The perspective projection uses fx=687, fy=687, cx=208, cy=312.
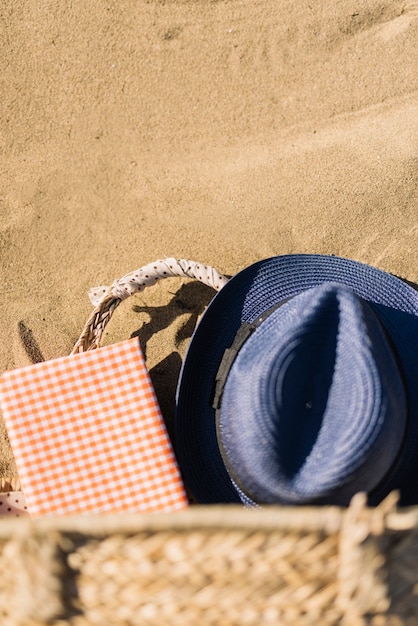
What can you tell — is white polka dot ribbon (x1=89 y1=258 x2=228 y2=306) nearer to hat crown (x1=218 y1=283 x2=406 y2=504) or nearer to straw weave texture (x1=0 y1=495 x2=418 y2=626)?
hat crown (x1=218 y1=283 x2=406 y2=504)

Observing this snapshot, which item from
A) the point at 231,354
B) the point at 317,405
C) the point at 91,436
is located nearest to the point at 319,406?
the point at 317,405

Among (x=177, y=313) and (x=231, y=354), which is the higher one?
(x=177, y=313)

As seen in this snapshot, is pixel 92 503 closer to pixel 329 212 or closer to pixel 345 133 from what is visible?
pixel 329 212

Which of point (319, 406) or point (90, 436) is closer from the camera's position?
point (319, 406)

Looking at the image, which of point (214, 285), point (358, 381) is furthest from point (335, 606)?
point (214, 285)

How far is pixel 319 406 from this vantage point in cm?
190

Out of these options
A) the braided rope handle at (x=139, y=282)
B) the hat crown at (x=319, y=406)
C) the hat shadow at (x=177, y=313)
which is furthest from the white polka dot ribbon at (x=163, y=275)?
the hat crown at (x=319, y=406)

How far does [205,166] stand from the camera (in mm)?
2734

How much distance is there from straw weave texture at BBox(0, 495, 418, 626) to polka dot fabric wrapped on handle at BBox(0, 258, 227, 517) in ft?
1.68

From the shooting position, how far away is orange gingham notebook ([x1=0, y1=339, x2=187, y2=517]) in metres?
2.10

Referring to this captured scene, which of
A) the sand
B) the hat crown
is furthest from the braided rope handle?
the hat crown

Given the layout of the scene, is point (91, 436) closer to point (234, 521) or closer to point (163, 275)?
point (163, 275)

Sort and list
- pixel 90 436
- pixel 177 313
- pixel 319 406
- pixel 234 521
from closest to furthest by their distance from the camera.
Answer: pixel 234 521 → pixel 319 406 → pixel 90 436 → pixel 177 313

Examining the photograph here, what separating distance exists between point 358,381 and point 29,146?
5.48ft
